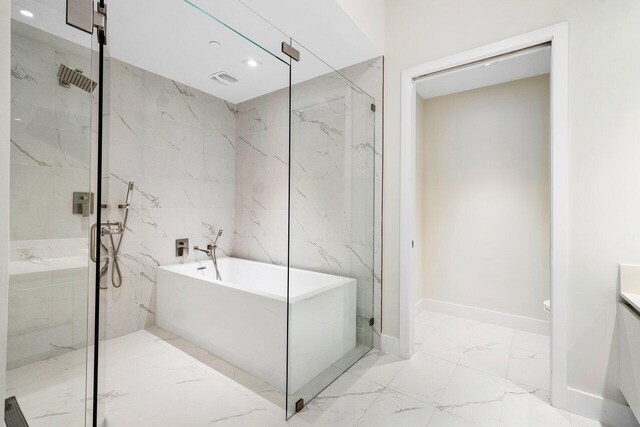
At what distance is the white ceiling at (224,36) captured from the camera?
1.45 m

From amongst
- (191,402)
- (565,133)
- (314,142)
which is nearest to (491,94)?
(565,133)

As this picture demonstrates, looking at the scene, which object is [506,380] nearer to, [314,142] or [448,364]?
[448,364]

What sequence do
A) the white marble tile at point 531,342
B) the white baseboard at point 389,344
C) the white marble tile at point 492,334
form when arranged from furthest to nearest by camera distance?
the white marble tile at point 492,334 → the white marble tile at point 531,342 → the white baseboard at point 389,344

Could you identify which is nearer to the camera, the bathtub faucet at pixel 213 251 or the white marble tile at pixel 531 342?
the bathtub faucet at pixel 213 251

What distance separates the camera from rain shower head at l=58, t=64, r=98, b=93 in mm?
996

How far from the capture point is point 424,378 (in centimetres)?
206

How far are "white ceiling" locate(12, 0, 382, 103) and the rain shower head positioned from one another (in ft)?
1.22

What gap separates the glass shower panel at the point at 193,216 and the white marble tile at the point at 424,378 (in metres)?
0.84

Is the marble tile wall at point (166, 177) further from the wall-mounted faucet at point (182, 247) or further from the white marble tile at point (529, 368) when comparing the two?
the white marble tile at point (529, 368)

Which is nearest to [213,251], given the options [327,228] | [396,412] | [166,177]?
[166,177]

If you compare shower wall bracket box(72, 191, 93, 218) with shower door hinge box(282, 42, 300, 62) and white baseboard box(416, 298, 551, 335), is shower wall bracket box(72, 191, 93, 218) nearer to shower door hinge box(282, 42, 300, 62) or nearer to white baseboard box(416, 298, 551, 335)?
shower door hinge box(282, 42, 300, 62)

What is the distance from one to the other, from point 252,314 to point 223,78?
1460mm

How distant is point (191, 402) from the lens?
159 cm

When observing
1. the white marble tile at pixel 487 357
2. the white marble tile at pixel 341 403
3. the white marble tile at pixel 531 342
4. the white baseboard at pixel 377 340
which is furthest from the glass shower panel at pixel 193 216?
the white marble tile at pixel 531 342
